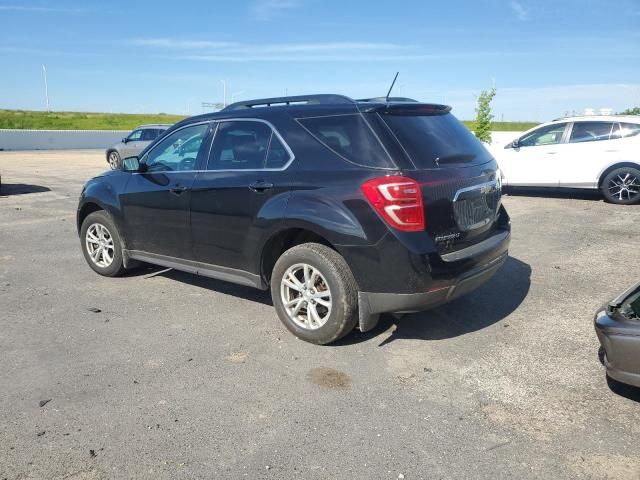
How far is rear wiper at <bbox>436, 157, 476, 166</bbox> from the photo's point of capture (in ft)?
13.5

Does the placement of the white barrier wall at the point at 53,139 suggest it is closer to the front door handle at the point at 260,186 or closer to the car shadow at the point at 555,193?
the car shadow at the point at 555,193

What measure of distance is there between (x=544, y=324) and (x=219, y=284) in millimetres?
3265

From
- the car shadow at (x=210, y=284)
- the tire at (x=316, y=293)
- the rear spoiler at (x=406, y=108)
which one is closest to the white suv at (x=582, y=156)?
the rear spoiler at (x=406, y=108)

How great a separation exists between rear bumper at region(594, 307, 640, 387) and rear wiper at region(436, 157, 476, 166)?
156 centimetres

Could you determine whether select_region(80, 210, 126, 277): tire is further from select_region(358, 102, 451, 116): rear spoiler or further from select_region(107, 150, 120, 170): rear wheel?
select_region(107, 150, 120, 170): rear wheel

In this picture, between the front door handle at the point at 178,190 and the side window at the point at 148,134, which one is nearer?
the front door handle at the point at 178,190

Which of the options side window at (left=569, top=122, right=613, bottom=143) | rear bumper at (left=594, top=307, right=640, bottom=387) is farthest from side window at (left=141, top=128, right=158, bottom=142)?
rear bumper at (left=594, top=307, right=640, bottom=387)

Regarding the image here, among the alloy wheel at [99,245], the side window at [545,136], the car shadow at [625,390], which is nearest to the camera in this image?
the car shadow at [625,390]

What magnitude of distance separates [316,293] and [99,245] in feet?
10.3

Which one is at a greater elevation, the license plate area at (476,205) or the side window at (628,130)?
the side window at (628,130)

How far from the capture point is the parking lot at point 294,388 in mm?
2852

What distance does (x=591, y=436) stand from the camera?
3020mm

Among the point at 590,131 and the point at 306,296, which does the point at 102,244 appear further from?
the point at 590,131

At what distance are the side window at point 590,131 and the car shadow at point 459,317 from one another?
6645 millimetres
